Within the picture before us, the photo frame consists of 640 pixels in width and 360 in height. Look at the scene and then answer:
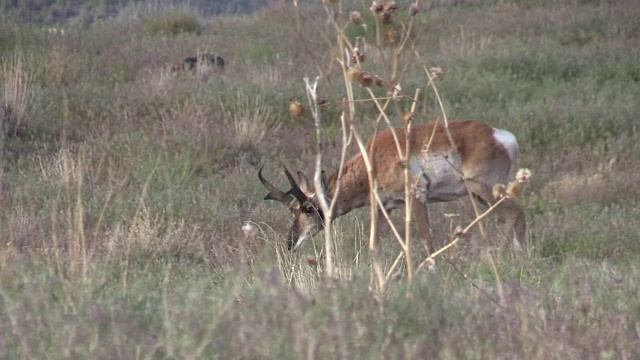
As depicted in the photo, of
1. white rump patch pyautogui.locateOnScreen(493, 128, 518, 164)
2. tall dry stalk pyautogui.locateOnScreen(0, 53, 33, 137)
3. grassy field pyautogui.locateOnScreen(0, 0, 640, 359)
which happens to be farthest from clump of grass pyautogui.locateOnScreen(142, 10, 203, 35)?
white rump patch pyautogui.locateOnScreen(493, 128, 518, 164)

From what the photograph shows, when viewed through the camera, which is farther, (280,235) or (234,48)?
(234,48)

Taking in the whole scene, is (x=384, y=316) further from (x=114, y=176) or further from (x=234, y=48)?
(x=234, y=48)

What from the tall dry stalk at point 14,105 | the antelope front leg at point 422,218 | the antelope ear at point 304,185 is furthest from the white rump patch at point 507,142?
the tall dry stalk at point 14,105

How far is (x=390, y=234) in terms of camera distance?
29.3 ft

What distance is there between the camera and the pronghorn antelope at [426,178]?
28.5 ft

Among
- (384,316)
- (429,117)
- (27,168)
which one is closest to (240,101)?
(429,117)

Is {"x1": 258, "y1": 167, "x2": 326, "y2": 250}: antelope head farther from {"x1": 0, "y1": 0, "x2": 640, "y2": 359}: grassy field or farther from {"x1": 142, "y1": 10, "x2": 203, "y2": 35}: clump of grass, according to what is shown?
Result: {"x1": 142, "y1": 10, "x2": 203, "y2": 35}: clump of grass

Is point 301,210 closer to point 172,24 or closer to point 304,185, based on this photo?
point 304,185

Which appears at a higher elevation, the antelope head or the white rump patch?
the white rump patch

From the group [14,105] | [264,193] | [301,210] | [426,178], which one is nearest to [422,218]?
[426,178]

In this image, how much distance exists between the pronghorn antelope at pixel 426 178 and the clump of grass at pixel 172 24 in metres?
12.4

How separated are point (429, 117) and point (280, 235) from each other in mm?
4415

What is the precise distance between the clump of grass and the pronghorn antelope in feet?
40.6

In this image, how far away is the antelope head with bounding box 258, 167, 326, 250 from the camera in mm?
8703
